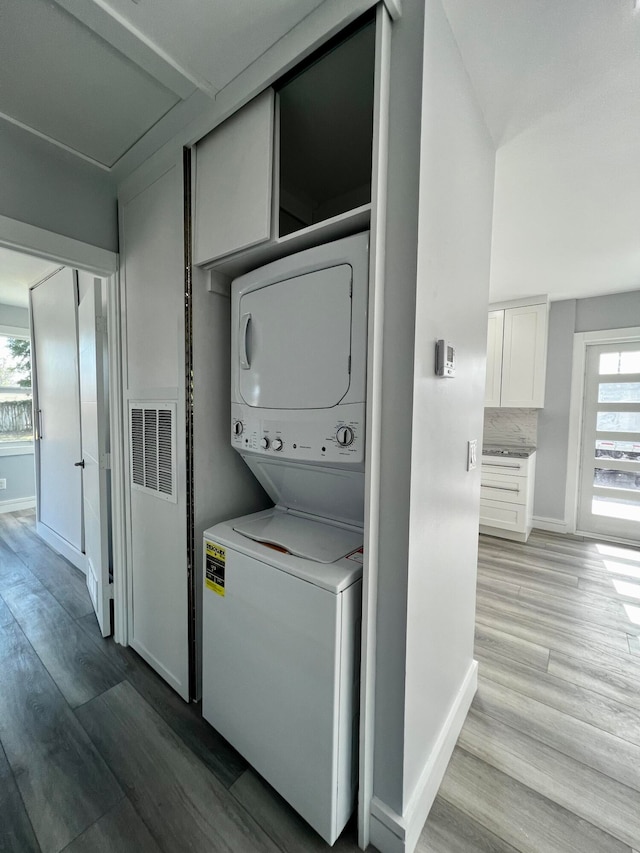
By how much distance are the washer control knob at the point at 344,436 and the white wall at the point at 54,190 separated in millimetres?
1664

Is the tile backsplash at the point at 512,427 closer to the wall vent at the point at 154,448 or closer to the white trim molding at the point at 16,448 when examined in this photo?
the wall vent at the point at 154,448

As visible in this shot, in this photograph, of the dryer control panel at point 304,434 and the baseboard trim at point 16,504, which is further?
the baseboard trim at point 16,504

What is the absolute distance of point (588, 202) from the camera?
2.00m

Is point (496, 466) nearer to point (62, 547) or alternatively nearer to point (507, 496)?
point (507, 496)

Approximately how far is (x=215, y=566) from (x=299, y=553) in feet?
1.28

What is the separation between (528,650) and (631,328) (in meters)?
3.20

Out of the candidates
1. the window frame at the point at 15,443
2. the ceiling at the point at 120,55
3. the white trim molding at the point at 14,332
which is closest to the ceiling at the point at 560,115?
the ceiling at the point at 120,55

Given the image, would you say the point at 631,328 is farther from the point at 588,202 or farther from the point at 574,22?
the point at 574,22

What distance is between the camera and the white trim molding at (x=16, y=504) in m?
4.16

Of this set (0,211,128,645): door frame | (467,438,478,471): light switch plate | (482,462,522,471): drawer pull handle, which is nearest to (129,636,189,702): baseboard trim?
(0,211,128,645): door frame

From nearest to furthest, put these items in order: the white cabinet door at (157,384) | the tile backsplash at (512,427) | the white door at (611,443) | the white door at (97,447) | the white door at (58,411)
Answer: the white cabinet door at (157,384) < the white door at (97,447) < the white door at (58,411) < the white door at (611,443) < the tile backsplash at (512,427)

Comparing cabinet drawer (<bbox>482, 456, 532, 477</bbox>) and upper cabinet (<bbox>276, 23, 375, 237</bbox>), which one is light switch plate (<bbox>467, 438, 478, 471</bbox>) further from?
cabinet drawer (<bbox>482, 456, 532, 477</bbox>)

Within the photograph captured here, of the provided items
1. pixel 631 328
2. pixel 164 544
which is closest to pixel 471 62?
pixel 164 544

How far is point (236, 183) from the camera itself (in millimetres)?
1285
